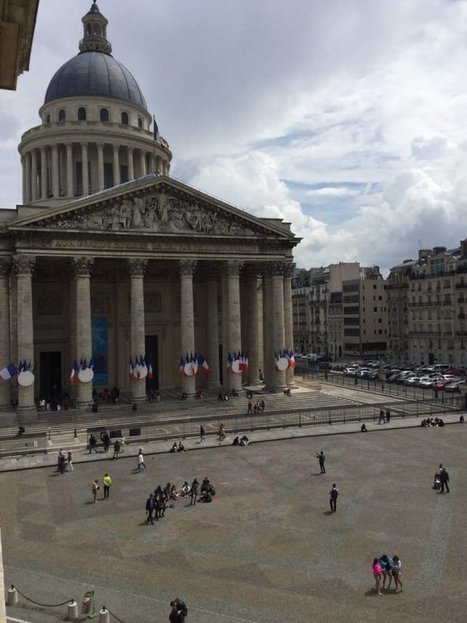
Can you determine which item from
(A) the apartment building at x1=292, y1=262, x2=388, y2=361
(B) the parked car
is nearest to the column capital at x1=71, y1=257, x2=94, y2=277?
(B) the parked car

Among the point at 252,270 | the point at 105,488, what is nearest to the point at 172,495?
the point at 105,488

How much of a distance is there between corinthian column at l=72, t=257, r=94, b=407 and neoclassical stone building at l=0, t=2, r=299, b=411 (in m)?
0.09

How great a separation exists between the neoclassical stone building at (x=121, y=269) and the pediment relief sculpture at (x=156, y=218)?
9cm

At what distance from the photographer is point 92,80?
242 feet

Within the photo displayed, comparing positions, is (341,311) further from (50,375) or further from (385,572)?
(385,572)

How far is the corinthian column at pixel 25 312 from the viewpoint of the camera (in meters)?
47.0

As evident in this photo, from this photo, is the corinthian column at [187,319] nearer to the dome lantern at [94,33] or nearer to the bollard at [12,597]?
the bollard at [12,597]

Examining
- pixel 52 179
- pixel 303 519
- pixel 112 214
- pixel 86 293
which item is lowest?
pixel 303 519

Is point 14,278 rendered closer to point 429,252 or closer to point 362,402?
point 362,402

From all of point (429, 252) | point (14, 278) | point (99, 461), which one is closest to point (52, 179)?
point (14, 278)

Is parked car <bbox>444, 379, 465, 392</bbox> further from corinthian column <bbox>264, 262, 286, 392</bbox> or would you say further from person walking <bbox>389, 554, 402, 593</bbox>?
person walking <bbox>389, 554, 402, 593</bbox>

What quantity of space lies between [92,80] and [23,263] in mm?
36879

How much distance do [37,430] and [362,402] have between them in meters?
28.3

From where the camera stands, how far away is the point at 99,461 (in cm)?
3644
